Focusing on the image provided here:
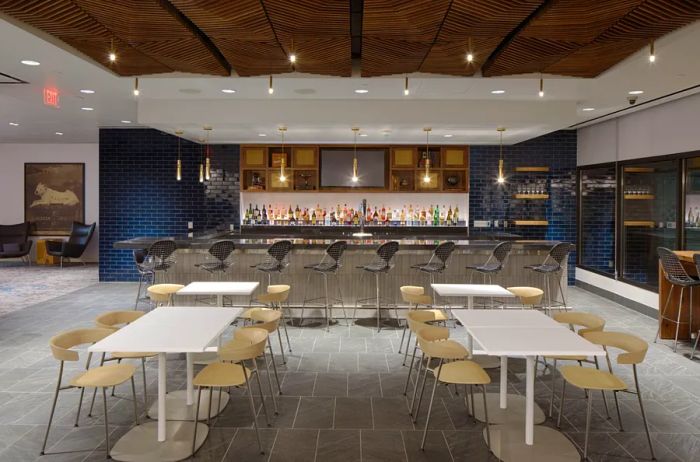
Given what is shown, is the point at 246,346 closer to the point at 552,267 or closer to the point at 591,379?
the point at 591,379

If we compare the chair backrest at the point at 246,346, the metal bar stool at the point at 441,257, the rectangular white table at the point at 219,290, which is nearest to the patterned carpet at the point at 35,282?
the rectangular white table at the point at 219,290

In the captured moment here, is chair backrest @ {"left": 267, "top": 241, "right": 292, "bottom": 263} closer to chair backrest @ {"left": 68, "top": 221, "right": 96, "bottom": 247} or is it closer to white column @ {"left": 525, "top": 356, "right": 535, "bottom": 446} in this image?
white column @ {"left": 525, "top": 356, "right": 535, "bottom": 446}

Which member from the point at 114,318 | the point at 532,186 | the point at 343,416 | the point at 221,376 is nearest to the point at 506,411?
the point at 343,416

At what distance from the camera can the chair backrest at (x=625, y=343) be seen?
11.9 ft

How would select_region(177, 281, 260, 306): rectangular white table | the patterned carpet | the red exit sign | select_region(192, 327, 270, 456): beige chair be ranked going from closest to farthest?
1. select_region(192, 327, 270, 456): beige chair
2. select_region(177, 281, 260, 306): rectangular white table
3. the red exit sign
4. the patterned carpet

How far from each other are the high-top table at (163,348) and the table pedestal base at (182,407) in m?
0.07

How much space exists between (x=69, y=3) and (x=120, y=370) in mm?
2651

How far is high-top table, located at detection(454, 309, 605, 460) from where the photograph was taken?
11.3 ft

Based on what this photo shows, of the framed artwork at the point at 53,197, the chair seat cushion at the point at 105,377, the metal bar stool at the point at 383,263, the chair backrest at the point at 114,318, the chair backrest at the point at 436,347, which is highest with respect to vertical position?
the framed artwork at the point at 53,197

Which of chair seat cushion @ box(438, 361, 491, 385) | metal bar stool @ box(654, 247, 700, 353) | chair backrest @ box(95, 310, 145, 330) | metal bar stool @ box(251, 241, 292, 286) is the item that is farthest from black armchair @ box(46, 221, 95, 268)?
metal bar stool @ box(654, 247, 700, 353)

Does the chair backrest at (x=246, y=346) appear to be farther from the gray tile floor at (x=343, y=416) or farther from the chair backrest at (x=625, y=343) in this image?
the chair backrest at (x=625, y=343)

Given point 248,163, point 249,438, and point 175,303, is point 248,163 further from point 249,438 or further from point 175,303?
point 249,438

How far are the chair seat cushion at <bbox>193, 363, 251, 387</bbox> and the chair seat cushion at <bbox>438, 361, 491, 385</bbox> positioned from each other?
4.49 feet

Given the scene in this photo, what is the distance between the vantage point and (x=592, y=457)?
373 centimetres
